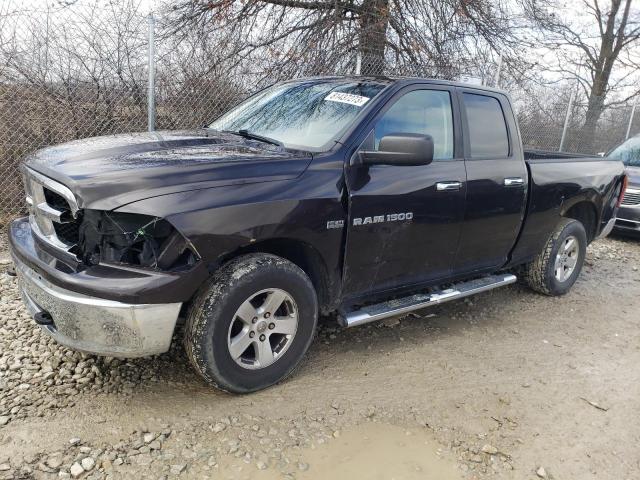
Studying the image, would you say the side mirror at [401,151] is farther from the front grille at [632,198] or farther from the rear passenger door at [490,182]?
the front grille at [632,198]

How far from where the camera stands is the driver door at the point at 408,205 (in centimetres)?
318

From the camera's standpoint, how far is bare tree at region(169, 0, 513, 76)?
8641 millimetres

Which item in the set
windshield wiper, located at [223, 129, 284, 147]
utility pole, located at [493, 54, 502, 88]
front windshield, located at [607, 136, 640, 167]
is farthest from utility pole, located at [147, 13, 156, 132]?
front windshield, located at [607, 136, 640, 167]

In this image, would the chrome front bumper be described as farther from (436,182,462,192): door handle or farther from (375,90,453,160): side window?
(436,182,462,192): door handle

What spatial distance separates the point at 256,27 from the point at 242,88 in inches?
97.8

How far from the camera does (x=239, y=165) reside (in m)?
2.71

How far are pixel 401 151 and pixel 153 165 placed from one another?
4.66 feet

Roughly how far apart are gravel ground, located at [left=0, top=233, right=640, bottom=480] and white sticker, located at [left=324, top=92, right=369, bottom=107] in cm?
172

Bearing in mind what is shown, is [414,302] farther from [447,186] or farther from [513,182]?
[513,182]

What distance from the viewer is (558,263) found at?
5.08m

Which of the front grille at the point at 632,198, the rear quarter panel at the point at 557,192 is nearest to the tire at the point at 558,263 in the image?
the rear quarter panel at the point at 557,192

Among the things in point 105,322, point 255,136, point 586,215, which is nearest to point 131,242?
point 105,322

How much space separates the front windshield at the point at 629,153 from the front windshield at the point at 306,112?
731cm

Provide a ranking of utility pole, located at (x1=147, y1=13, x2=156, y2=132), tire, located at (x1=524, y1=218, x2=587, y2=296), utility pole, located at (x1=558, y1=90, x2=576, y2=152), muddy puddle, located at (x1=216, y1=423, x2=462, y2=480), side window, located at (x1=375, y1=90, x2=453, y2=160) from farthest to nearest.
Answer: utility pole, located at (x1=558, y1=90, x2=576, y2=152)
utility pole, located at (x1=147, y1=13, x2=156, y2=132)
tire, located at (x1=524, y1=218, x2=587, y2=296)
side window, located at (x1=375, y1=90, x2=453, y2=160)
muddy puddle, located at (x1=216, y1=423, x2=462, y2=480)
